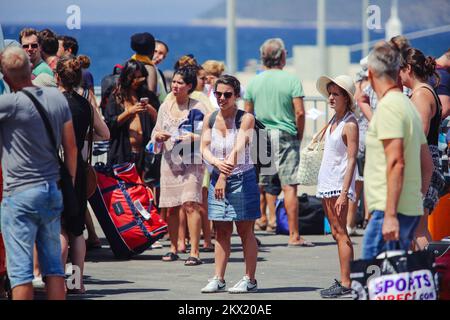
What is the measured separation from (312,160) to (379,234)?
3.21 metres

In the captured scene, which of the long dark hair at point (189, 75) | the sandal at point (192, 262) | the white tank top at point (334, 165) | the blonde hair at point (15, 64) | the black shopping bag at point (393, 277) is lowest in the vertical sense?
the sandal at point (192, 262)

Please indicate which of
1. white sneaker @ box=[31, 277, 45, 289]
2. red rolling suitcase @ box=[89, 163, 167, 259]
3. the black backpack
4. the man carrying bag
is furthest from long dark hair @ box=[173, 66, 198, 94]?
the man carrying bag

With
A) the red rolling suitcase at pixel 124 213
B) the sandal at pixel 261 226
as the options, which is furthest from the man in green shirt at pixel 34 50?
the sandal at pixel 261 226

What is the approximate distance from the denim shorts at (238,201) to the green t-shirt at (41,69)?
6.75 ft

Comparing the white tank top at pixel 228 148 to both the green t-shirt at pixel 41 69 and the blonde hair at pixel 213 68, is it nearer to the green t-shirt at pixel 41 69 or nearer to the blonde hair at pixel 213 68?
the green t-shirt at pixel 41 69

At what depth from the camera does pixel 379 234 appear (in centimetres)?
704

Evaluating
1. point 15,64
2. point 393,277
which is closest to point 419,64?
point 393,277

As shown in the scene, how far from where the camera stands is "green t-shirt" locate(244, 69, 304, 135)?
12.2 m

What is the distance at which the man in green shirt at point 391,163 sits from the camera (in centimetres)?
686

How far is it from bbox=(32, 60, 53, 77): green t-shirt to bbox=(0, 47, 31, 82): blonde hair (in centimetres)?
285

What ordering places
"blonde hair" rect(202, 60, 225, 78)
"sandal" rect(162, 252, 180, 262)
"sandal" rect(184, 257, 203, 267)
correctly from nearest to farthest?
1. "sandal" rect(184, 257, 203, 267)
2. "sandal" rect(162, 252, 180, 262)
3. "blonde hair" rect(202, 60, 225, 78)

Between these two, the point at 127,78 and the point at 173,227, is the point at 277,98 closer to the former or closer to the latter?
the point at 127,78

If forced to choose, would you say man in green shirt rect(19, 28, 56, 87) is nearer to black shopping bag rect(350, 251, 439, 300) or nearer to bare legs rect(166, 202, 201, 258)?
bare legs rect(166, 202, 201, 258)
